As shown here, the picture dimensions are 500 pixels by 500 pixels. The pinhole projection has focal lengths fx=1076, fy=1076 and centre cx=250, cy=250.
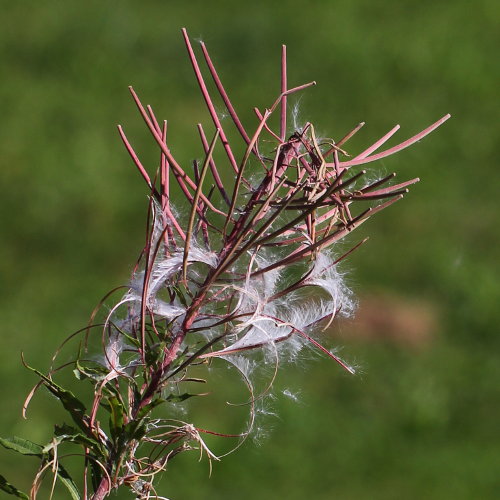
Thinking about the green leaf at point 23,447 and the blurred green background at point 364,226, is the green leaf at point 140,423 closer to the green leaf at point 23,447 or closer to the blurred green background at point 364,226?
the green leaf at point 23,447

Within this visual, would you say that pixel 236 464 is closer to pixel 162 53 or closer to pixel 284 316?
pixel 162 53

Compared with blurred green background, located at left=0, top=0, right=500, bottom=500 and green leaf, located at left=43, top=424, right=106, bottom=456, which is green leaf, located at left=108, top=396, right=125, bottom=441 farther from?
blurred green background, located at left=0, top=0, right=500, bottom=500

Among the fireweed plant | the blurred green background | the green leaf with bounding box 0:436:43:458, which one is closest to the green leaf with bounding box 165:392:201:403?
the fireweed plant

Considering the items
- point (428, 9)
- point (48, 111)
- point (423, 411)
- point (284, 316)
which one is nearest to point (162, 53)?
point (48, 111)

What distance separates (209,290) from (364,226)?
2.85 metres

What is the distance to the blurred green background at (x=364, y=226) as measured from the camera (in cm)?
340

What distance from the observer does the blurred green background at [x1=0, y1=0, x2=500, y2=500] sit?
3.40 m

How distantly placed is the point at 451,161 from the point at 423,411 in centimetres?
115

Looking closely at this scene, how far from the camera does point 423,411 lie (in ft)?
11.6

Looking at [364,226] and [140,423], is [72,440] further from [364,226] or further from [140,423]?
[364,226]

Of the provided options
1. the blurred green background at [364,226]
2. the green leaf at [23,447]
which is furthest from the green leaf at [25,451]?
the blurred green background at [364,226]

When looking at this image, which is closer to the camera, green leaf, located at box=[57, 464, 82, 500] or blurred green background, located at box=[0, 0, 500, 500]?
green leaf, located at box=[57, 464, 82, 500]

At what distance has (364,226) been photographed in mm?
3600

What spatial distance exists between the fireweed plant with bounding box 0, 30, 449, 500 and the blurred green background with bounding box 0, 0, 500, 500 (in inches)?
85.6
